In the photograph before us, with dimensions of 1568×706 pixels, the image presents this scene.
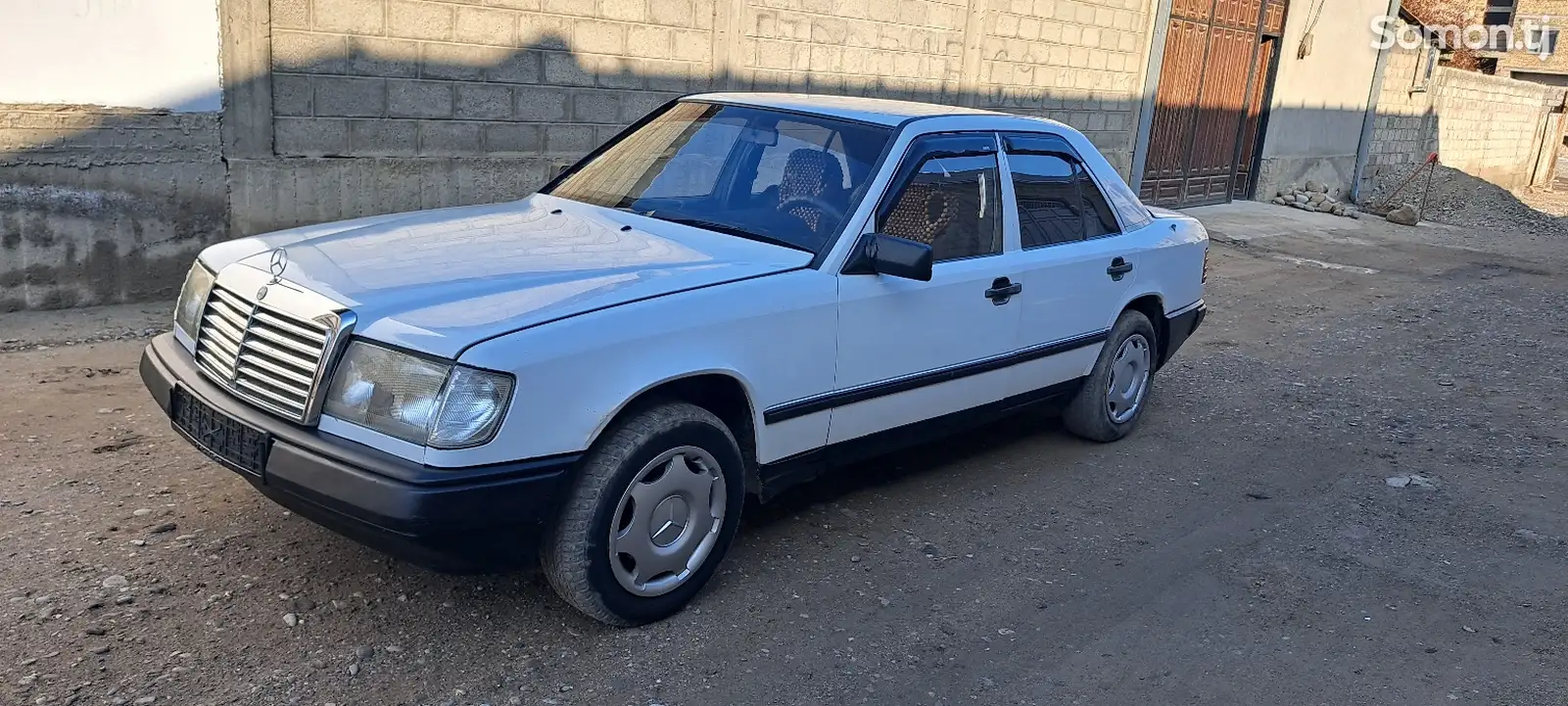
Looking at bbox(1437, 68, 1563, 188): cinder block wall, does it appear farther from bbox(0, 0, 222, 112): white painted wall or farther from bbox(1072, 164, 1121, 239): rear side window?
bbox(0, 0, 222, 112): white painted wall

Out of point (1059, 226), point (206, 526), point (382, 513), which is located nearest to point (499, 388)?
point (382, 513)

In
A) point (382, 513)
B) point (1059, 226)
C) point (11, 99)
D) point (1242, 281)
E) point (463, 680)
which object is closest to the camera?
point (382, 513)

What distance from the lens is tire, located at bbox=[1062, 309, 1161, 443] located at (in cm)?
569

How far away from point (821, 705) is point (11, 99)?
5643 millimetres

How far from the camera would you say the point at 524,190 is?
8.85m

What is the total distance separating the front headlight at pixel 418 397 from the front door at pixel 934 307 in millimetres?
1387

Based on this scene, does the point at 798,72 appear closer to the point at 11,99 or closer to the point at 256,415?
the point at 11,99

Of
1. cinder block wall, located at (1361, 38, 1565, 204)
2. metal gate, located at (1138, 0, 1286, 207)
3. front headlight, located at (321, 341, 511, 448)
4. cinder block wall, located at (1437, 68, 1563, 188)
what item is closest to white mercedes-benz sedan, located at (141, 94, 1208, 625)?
front headlight, located at (321, 341, 511, 448)

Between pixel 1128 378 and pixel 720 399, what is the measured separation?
2.80 meters

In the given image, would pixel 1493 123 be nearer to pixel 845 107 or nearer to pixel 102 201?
pixel 845 107

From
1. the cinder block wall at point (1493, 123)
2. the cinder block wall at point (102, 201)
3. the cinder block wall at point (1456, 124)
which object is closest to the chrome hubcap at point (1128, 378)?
the cinder block wall at point (102, 201)

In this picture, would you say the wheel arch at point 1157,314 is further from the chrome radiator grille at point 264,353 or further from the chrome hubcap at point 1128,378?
the chrome radiator grille at point 264,353

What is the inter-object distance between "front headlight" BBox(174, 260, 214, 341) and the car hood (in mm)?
56

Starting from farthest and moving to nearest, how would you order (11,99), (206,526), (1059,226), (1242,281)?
(1242,281), (11,99), (1059,226), (206,526)
